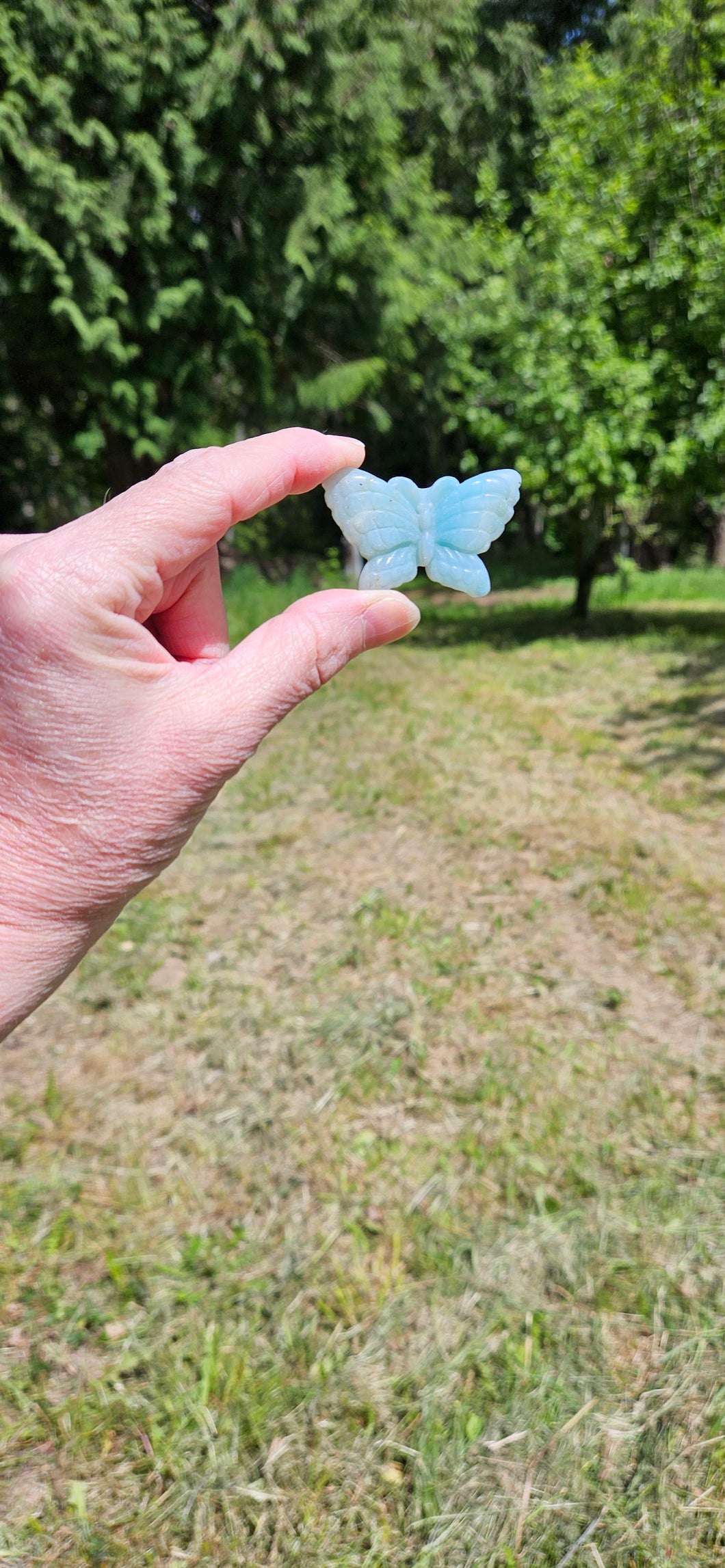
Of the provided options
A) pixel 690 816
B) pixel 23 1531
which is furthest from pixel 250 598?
pixel 23 1531

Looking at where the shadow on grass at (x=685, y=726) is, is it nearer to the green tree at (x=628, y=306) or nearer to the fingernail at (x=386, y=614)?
the green tree at (x=628, y=306)

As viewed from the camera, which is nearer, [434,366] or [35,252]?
[35,252]

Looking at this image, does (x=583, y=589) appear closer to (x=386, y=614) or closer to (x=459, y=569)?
(x=459, y=569)

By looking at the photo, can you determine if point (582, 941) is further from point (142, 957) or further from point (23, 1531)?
point (23, 1531)

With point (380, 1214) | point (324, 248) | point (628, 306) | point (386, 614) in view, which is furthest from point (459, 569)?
point (324, 248)

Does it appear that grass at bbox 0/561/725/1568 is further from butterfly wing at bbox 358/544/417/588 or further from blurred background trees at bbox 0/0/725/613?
blurred background trees at bbox 0/0/725/613

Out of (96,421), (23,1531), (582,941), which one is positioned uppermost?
(96,421)

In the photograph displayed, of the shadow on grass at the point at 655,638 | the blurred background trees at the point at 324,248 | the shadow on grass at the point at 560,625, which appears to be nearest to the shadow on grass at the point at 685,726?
the shadow on grass at the point at 655,638
